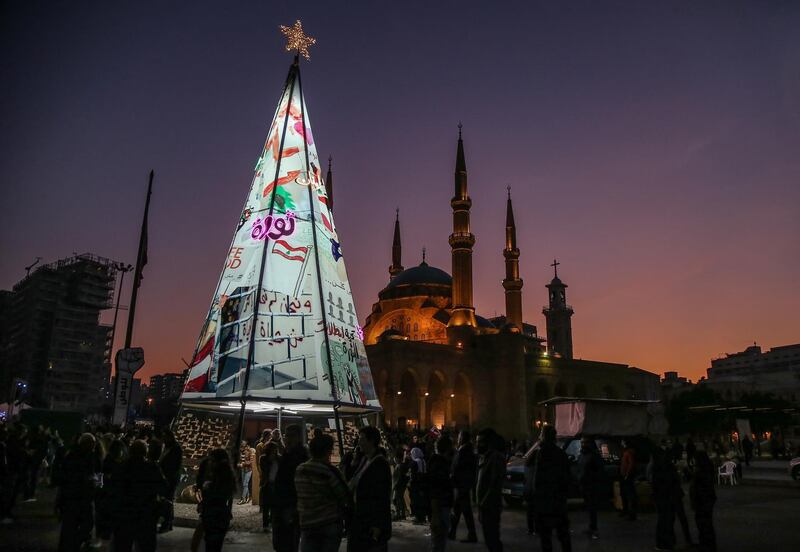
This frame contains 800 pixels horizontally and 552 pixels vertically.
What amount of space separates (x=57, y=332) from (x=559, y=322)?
174 ft

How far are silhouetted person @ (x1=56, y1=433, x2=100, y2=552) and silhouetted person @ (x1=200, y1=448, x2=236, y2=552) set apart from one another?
6.91 ft

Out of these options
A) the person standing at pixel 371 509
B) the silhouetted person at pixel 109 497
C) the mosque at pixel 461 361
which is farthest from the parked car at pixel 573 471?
the mosque at pixel 461 361

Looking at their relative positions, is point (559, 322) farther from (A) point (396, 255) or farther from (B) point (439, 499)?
(B) point (439, 499)

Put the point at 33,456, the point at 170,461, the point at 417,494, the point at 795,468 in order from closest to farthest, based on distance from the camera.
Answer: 1. the point at 170,461
2. the point at 417,494
3. the point at 33,456
4. the point at 795,468

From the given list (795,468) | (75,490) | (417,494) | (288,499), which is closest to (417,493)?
(417,494)

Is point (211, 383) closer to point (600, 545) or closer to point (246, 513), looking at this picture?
point (246, 513)

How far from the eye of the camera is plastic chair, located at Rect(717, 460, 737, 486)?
17.9 metres

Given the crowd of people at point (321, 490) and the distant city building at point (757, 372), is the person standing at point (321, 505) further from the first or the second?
the distant city building at point (757, 372)

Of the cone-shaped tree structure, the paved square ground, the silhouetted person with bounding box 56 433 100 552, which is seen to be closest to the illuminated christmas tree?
the cone-shaped tree structure

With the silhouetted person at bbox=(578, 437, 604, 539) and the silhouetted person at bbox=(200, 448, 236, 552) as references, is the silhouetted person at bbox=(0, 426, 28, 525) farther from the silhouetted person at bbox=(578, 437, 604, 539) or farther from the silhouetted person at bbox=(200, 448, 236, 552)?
the silhouetted person at bbox=(578, 437, 604, 539)

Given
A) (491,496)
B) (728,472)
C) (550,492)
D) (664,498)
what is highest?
(550,492)

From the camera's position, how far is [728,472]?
17.9m

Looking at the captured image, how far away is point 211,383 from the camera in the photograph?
9.27 m

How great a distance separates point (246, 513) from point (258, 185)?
5.51 metres
